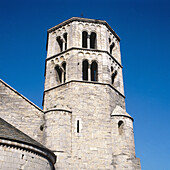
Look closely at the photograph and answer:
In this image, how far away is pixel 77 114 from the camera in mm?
18828

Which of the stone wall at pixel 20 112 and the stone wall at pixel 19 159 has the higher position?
the stone wall at pixel 20 112

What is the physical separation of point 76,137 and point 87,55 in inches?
272

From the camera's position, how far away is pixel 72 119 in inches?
731

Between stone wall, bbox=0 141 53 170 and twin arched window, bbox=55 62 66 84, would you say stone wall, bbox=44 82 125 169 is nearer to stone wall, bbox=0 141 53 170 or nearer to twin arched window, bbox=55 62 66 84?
twin arched window, bbox=55 62 66 84

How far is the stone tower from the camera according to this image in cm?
1737

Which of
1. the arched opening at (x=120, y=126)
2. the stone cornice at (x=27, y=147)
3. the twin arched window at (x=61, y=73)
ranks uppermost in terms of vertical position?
the twin arched window at (x=61, y=73)

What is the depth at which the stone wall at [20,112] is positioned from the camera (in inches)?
722

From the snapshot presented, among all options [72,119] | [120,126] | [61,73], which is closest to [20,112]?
[72,119]

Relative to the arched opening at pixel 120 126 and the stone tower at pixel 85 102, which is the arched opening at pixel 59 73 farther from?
the arched opening at pixel 120 126

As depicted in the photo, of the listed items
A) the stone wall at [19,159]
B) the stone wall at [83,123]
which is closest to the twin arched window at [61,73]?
the stone wall at [83,123]

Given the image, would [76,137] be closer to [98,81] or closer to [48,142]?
[48,142]

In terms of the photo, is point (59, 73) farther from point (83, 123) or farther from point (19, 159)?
point (19, 159)

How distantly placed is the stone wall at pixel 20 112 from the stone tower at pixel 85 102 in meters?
0.72

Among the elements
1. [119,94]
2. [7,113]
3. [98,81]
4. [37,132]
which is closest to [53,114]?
[37,132]
